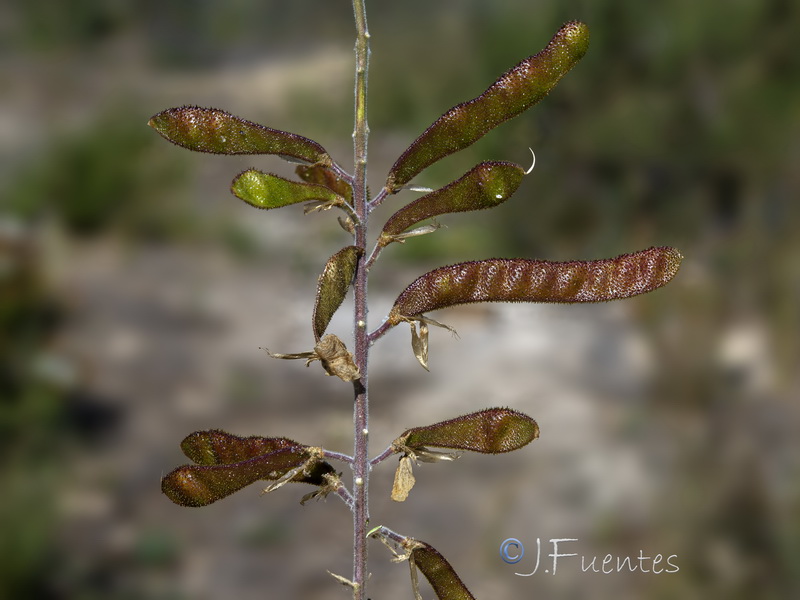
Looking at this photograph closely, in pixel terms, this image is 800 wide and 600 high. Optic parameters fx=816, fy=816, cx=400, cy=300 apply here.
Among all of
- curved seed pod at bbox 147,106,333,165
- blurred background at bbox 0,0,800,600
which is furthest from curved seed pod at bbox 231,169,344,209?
blurred background at bbox 0,0,800,600

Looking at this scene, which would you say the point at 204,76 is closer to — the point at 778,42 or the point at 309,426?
the point at 309,426

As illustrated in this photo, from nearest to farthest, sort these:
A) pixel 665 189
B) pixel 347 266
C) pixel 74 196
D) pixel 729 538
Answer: pixel 347 266 < pixel 729 538 < pixel 665 189 < pixel 74 196

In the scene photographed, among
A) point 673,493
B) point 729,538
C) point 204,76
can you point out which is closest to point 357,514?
point 729,538

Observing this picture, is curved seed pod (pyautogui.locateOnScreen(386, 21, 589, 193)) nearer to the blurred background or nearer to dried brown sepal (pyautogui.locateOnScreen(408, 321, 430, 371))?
dried brown sepal (pyautogui.locateOnScreen(408, 321, 430, 371))

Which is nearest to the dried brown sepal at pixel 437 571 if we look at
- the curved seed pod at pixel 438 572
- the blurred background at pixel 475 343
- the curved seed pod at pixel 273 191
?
the curved seed pod at pixel 438 572

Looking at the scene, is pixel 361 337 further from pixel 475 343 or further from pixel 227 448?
pixel 475 343
